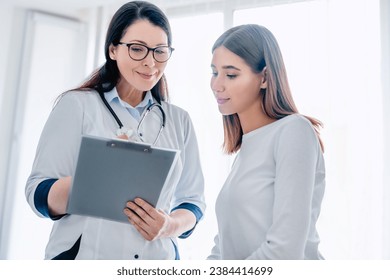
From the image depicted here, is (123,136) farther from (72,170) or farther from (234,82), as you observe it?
(234,82)

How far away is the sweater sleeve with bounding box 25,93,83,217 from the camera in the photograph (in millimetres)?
913

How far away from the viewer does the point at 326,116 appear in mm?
1886

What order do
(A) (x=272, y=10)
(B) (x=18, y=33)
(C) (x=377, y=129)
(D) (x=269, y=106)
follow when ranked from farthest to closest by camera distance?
(B) (x=18, y=33), (A) (x=272, y=10), (C) (x=377, y=129), (D) (x=269, y=106)

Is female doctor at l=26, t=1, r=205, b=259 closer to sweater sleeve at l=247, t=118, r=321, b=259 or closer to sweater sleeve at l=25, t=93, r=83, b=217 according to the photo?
sweater sleeve at l=25, t=93, r=83, b=217

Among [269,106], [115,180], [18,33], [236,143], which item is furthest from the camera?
[18,33]

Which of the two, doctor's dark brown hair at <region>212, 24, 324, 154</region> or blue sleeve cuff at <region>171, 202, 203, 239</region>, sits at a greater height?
doctor's dark brown hair at <region>212, 24, 324, 154</region>

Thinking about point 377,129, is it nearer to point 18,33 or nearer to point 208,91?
point 208,91

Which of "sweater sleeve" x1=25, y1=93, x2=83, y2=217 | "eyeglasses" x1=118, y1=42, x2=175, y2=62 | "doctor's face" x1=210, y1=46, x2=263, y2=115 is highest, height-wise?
"eyeglasses" x1=118, y1=42, x2=175, y2=62

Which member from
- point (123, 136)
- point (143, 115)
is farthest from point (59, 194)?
point (143, 115)

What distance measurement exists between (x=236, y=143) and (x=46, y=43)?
1.80 m

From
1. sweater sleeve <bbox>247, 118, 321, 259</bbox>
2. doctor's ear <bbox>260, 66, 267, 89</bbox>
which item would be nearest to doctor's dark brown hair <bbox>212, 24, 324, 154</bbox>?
doctor's ear <bbox>260, 66, 267, 89</bbox>

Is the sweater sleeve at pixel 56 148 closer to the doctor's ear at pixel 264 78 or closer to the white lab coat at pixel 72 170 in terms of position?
the white lab coat at pixel 72 170

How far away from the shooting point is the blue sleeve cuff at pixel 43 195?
2.88 feet

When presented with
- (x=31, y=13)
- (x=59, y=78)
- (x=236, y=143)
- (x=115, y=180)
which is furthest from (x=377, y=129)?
(x=31, y=13)
